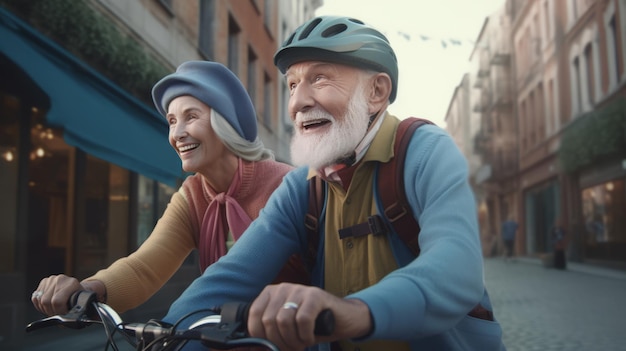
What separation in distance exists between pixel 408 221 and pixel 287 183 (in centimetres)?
43

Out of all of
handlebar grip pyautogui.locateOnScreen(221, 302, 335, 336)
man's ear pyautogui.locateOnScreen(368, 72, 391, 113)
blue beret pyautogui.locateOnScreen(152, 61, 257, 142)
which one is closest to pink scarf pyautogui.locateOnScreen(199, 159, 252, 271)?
blue beret pyautogui.locateOnScreen(152, 61, 257, 142)

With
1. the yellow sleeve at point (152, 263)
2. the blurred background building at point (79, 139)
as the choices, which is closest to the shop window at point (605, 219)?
the blurred background building at point (79, 139)

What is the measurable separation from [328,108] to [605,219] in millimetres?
19596

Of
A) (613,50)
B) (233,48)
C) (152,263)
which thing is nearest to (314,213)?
(152,263)

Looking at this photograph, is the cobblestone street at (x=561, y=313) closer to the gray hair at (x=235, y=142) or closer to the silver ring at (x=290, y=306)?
the gray hair at (x=235, y=142)

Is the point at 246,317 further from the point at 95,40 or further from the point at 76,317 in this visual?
the point at 95,40

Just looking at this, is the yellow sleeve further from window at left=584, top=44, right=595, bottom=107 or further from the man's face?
window at left=584, top=44, right=595, bottom=107

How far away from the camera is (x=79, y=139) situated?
538 cm

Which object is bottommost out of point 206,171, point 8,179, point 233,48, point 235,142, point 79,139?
point 206,171

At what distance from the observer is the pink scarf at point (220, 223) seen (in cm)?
227

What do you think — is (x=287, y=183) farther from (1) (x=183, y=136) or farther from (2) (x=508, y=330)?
(2) (x=508, y=330)

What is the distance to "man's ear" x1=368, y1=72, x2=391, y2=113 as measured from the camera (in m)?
1.71

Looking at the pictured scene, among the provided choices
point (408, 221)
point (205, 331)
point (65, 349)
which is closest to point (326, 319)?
point (205, 331)

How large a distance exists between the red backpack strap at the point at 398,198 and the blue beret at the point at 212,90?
89cm
